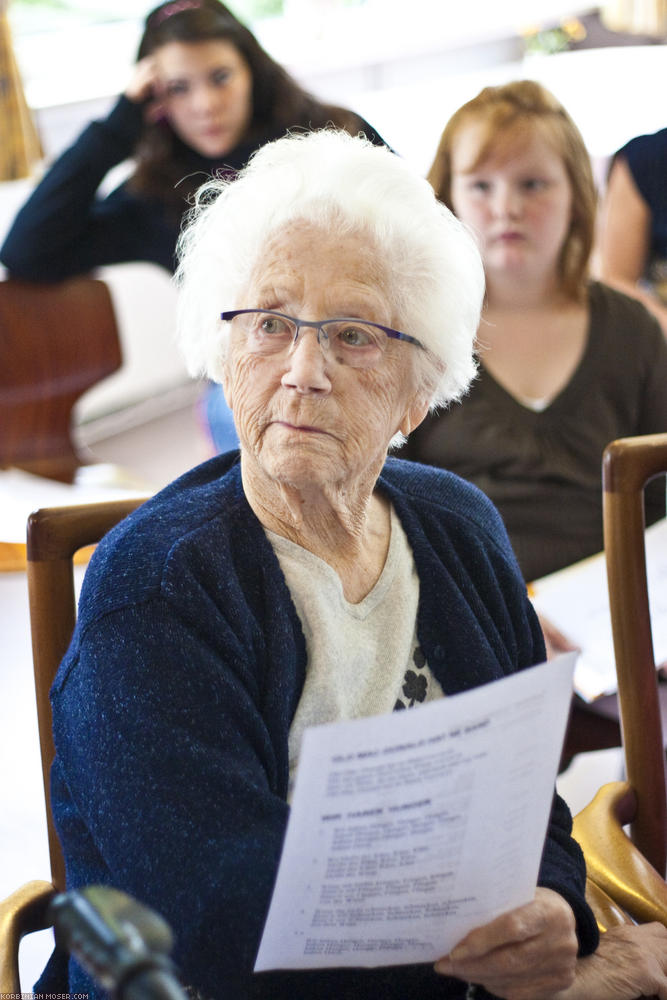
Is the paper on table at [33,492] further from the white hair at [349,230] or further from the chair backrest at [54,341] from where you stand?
the white hair at [349,230]

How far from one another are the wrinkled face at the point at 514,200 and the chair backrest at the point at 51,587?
1110mm

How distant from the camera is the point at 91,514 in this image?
3.72ft

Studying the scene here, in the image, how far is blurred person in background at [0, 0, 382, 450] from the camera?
97.8 inches

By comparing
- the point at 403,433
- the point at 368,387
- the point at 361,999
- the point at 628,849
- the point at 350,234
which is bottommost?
the point at 628,849

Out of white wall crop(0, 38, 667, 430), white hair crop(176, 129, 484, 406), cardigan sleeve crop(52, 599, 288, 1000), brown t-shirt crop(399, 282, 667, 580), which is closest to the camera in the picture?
cardigan sleeve crop(52, 599, 288, 1000)

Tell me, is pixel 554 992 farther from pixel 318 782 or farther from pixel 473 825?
pixel 318 782

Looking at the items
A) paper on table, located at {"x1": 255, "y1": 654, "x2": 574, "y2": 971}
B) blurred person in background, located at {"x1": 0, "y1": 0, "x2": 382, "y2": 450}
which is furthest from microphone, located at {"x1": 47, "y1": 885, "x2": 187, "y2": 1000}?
blurred person in background, located at {"x1": 0, "y1": 0, "x2": 382, "y2": 450}

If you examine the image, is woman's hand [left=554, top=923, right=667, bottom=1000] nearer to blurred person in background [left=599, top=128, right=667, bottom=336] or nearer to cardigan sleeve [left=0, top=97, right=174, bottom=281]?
blurred person in background [left=599, top=128, right=667, bottom=336]

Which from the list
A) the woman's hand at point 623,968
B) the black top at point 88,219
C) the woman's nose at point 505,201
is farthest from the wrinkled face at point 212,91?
the woman's hand at point 623,968

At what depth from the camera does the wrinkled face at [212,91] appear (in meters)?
2.48

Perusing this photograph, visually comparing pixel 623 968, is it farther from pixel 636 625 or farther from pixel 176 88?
pixel 176 88

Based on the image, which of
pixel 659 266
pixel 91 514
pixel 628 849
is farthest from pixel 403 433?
pixel 659 266

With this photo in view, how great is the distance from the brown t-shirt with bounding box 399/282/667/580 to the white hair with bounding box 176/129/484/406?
0.65 meters

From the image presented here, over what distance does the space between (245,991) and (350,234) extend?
724 mm
